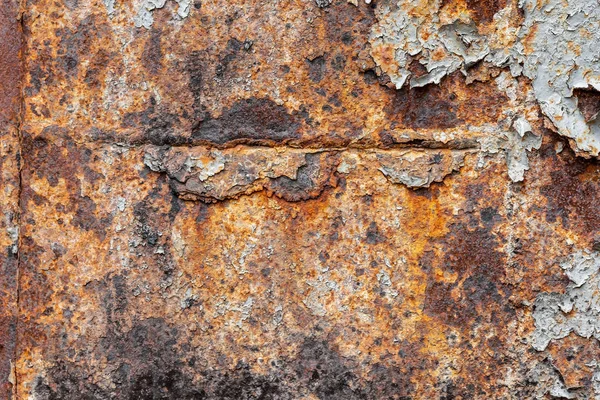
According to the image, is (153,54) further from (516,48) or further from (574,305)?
(574,305)

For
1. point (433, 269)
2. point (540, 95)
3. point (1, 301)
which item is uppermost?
point (540, 95)

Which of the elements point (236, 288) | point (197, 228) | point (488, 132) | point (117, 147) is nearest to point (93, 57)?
point (117, 147)

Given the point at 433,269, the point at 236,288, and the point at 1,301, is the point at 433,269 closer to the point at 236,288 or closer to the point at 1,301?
the point at 236,288

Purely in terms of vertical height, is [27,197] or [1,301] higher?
[27,197]

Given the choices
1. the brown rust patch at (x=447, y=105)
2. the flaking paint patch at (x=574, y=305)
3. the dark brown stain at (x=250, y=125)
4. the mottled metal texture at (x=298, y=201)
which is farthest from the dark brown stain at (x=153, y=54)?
the flaking paint patch at (x=574, y=305)

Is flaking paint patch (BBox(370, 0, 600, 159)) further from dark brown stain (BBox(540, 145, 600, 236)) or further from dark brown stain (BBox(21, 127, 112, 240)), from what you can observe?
dark brown stain (BBox(21, 127, 112, 240))

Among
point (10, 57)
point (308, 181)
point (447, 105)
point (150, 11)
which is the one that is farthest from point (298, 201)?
point (10, 57)

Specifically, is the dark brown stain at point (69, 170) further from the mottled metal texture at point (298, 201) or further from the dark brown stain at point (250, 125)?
the dark brown stain at point (250, 125)

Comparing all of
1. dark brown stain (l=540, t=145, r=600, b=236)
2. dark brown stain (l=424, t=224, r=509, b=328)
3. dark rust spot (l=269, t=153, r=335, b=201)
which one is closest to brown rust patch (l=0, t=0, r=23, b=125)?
dark rust spot (l=269, t=153, r=335, b=201)
